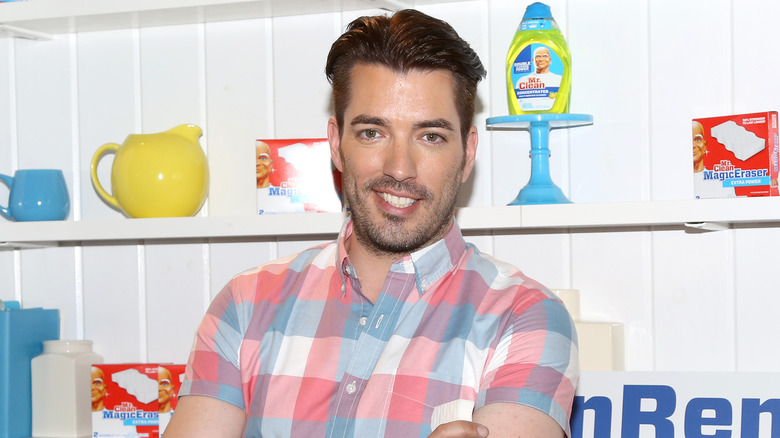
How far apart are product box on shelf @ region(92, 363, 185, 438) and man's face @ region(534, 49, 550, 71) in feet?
2.70

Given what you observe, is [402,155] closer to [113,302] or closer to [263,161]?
[263,161]

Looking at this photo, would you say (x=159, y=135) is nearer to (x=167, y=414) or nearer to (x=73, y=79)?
(x=73, y=79)

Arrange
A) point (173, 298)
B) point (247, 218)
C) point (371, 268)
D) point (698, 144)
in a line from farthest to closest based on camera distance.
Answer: point (173, 298) < point (247, 218) < point (698, 144) < point (371, 268)

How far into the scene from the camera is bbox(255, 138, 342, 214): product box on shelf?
5.45ft

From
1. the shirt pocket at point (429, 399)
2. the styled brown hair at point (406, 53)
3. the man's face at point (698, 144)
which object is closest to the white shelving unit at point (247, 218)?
the man's face at point (698, 144)

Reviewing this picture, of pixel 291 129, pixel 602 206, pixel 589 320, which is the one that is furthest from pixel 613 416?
pixel 291 129

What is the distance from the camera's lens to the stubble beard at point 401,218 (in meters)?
1.30

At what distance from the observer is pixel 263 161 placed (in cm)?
167

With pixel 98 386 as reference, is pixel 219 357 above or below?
above

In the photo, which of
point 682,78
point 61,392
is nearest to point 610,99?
point 682,78

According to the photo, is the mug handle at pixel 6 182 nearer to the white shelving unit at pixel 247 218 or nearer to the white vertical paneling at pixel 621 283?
the white shelving unit at pixel 247 218

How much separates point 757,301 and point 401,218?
0.62m

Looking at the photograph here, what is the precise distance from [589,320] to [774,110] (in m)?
0.44

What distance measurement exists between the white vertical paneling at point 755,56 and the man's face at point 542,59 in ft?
0.98
